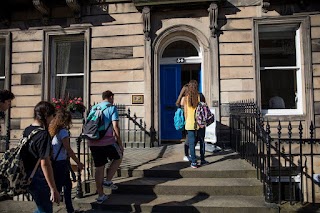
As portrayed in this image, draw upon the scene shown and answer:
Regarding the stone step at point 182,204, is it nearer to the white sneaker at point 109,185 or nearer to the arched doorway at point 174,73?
the white sneaker at point 109,185

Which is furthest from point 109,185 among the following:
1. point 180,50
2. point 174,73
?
point 180,50

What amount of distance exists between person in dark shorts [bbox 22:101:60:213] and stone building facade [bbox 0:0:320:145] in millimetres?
4911

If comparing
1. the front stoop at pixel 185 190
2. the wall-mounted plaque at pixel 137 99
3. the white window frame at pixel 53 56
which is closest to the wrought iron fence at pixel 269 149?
the front stoop at pixel 185 190

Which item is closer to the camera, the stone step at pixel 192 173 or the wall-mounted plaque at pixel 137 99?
the stone step at pixel 192 173

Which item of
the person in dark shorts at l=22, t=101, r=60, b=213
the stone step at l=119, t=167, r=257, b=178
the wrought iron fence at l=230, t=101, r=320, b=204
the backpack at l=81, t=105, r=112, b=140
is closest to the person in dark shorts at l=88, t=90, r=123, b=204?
A: the backpack at l=81, t=105, r=112, b=140

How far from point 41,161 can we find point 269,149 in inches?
127

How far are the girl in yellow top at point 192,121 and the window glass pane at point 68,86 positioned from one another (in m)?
4.60

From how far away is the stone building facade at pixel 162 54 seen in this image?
7.66 metres

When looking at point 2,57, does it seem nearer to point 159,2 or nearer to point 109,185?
point 159,2

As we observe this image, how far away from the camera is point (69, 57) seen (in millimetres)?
8891

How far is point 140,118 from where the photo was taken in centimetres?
793

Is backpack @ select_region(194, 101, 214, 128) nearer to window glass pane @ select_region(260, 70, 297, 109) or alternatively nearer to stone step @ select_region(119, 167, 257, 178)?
stone step @ select_region(119, 167, 257, 178)

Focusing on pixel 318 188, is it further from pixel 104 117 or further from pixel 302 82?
pixel 104 117

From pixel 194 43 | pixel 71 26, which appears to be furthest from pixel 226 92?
pixel 71 26
